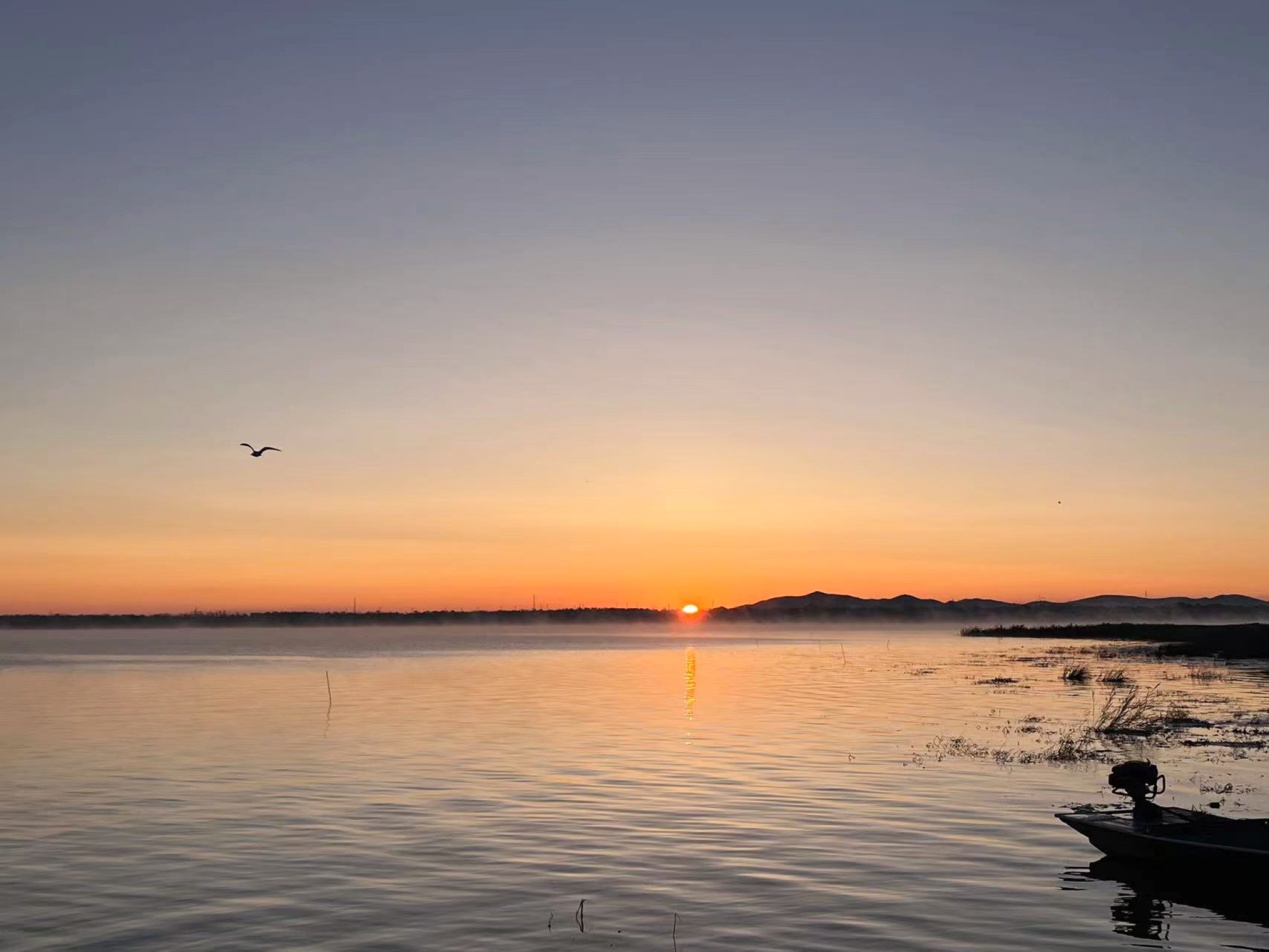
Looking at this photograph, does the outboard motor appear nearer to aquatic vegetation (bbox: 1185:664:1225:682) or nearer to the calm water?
the calm water

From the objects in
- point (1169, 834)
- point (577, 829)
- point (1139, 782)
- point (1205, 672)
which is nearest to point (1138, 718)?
point (1139, 782)

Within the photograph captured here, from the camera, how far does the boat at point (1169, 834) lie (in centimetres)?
2380

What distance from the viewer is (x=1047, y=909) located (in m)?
23.0

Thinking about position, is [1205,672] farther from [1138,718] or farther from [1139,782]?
[1139,782]

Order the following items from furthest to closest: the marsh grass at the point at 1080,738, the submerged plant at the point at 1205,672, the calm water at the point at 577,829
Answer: the submerged plant at the point at 1205,672
the marsh grass at the point at 1080,738
the calm water at the point at 577,829

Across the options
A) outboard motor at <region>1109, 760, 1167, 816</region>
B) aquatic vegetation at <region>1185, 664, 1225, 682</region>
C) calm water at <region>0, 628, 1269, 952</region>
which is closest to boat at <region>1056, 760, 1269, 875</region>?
outboard motor at <region>1109, 760, 1167, 816</region>

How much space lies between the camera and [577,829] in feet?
102

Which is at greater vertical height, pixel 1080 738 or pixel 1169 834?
pixel 1169 834

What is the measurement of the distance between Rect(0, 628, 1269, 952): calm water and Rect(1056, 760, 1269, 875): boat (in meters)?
0.78

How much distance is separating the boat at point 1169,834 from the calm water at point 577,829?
0.78 metres

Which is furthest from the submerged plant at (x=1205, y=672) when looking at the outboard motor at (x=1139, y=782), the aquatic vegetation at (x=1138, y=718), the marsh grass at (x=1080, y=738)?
the outboard motor at (x=1139, y=782)

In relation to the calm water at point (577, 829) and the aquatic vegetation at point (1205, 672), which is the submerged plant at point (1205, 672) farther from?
the calm water at point (577, 829)

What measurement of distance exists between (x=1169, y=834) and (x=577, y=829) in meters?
14.6

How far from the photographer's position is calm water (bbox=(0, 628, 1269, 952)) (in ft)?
71.6
